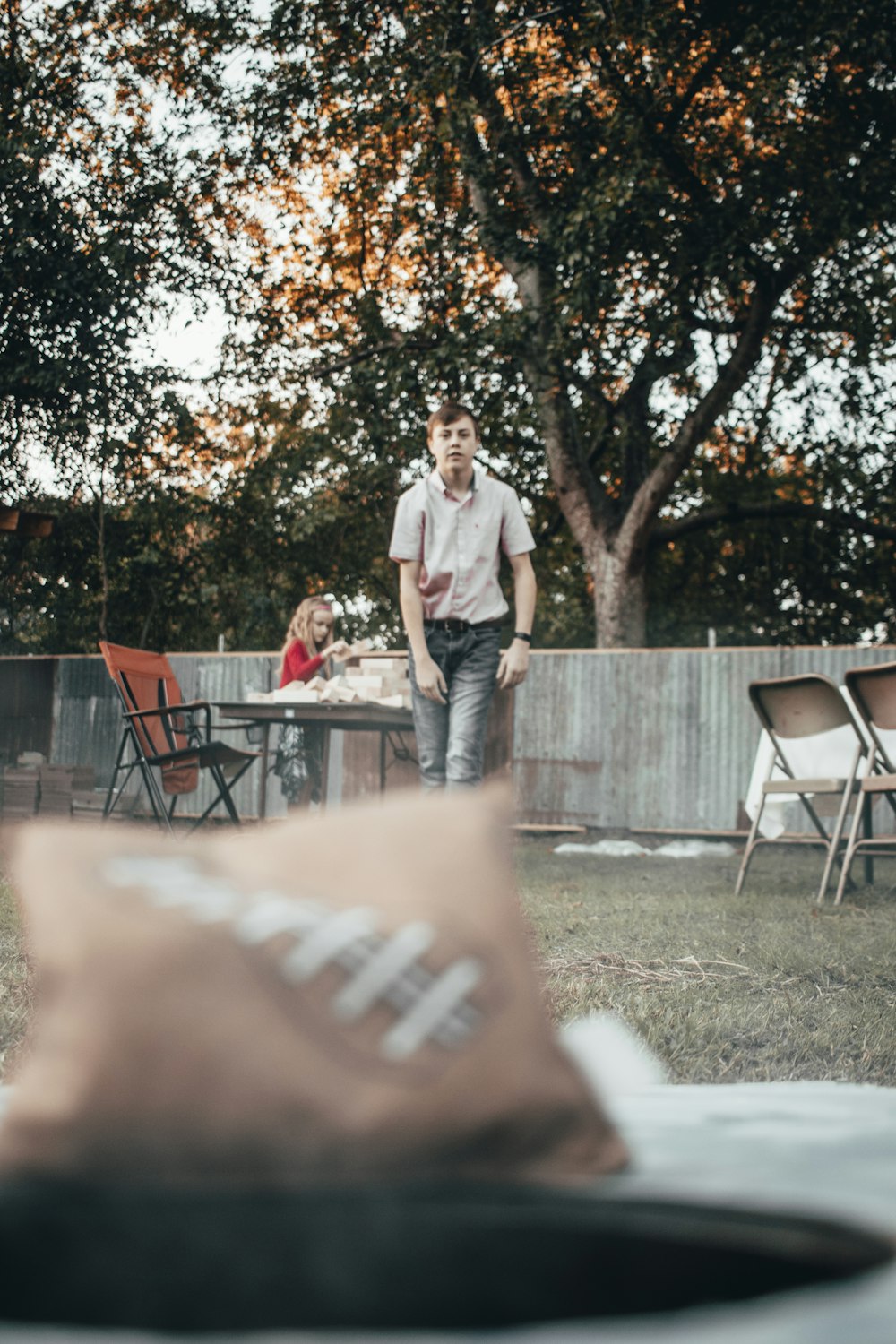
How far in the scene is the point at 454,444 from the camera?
4199 mm

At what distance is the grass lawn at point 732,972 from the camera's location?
2.29 m

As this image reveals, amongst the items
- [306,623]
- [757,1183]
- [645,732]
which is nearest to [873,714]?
[306,623]

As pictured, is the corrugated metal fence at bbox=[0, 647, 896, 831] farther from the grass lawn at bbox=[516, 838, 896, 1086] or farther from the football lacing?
the football lacing

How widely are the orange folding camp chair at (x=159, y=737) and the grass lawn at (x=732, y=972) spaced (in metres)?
1.84

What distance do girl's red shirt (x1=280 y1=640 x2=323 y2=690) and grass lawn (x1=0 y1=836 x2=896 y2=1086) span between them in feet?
8.91

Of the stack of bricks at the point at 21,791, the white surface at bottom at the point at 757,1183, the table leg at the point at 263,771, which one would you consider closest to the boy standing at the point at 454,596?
the table leg at the point at 263,771

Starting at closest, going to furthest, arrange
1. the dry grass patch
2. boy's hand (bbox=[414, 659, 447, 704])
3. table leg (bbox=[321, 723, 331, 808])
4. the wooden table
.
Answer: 1. the dry grass patch
2. boy's hand (bbox=[414, 659, 447, 704])
3. the wooden table
4. table leg (bbox=[321, 723, 331, 808])

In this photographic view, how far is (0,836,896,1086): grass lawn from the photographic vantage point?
228 cm

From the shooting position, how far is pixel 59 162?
553 inches

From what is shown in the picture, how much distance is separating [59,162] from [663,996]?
14.1 meters

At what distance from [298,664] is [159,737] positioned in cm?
121

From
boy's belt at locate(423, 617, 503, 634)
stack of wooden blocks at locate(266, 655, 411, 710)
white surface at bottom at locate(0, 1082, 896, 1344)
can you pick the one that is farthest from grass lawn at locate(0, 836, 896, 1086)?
stack of wooden blocks at locate(266, 655, 411, 710)

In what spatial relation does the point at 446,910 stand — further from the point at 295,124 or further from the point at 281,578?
the point at 281,578

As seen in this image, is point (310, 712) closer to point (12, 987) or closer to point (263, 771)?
point (263, 771)
